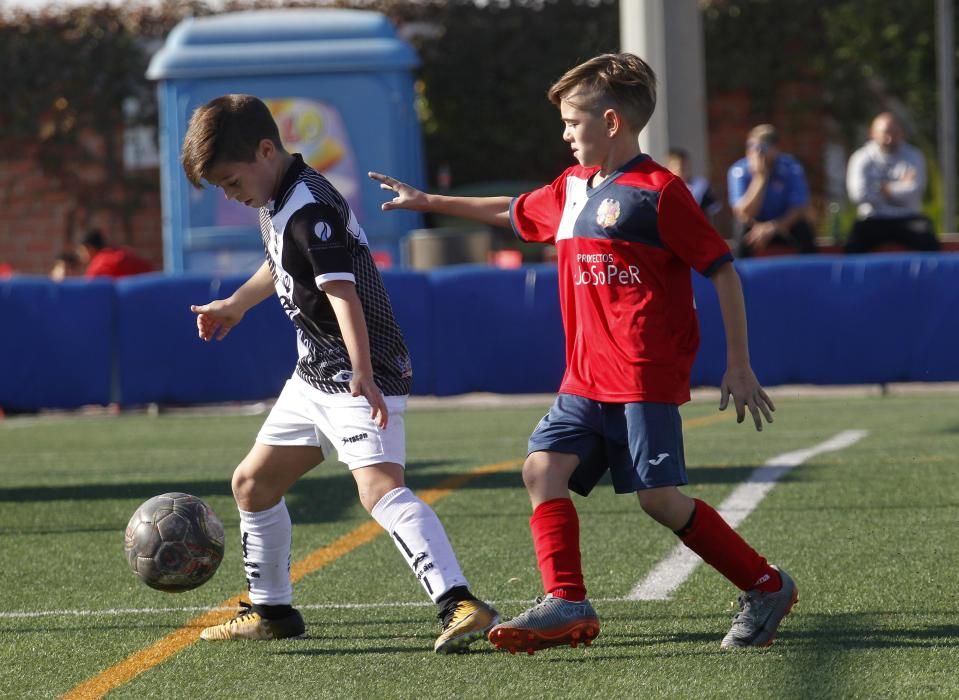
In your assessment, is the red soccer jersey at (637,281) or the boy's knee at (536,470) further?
the boy's knee at (536,470)

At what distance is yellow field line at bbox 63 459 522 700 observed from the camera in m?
4.64

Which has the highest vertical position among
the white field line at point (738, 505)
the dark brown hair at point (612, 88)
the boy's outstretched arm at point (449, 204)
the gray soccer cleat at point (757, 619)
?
the dark brown hair at point (612, 88)

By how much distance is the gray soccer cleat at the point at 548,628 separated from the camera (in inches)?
189

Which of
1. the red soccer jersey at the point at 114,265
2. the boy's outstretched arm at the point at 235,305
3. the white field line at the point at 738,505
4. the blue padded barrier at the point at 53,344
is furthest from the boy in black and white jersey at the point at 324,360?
the red soccer jersey at the point at 114,265

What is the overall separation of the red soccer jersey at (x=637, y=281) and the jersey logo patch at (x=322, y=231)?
0.68m

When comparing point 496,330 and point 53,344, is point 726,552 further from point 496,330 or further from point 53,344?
point 53,344

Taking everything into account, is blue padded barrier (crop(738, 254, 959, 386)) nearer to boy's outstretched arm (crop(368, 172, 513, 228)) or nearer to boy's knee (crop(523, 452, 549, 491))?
boy's outstretched arm (crop(368, 172, 513, 228))

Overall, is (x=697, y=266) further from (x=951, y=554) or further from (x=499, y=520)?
(x=499, y=520)

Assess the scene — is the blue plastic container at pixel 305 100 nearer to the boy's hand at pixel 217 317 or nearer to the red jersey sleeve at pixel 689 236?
the boy's hand at pixel 217 317

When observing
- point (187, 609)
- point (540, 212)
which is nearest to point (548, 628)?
point (540, 212)

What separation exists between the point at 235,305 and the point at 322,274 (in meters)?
0.66

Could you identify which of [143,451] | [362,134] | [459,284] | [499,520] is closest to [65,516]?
[499,520]

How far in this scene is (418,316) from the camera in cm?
1350

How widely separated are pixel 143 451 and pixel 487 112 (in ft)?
40.9
